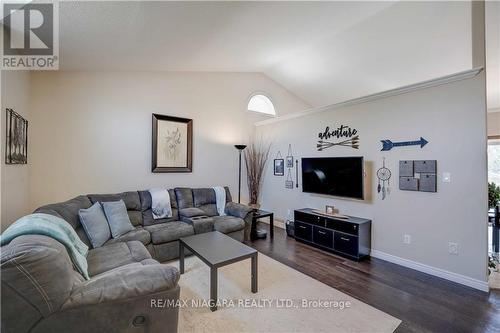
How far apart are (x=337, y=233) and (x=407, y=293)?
116 centimetres

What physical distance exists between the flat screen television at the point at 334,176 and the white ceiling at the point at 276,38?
2142 mm

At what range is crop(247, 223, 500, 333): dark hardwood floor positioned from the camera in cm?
201

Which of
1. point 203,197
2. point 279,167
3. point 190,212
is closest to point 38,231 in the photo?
point 190,212

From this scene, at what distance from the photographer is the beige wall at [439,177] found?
2.59 meters

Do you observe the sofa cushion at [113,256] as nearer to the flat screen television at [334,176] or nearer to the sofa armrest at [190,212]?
the sofa armrest at [190,212]

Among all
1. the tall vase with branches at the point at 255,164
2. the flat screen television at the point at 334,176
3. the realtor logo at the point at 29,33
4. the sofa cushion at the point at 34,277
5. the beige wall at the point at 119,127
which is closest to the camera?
the sofa cushion at the point at 34,277

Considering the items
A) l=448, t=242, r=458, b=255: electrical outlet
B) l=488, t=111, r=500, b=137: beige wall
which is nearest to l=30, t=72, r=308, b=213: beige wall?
l=448, t=242, r=458, b=255: electrical outlet

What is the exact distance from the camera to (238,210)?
13.6 feet

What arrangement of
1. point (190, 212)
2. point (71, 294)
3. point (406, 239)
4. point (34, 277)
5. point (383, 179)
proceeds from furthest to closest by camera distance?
point (190, 212)
point (383, 179)
point (406, 239)
point (71, 294)
point (34, 277)

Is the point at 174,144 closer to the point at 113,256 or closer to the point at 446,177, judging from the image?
the point at 113,256

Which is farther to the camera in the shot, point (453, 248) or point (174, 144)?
point (174, 144)

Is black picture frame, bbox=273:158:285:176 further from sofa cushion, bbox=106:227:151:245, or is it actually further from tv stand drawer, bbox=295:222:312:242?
sofa cushion, bbox=106:227:151:245

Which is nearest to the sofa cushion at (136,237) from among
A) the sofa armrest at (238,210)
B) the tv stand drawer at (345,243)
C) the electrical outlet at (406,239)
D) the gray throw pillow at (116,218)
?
the gray throw pillow at (116,218)

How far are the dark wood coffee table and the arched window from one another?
3623mm
